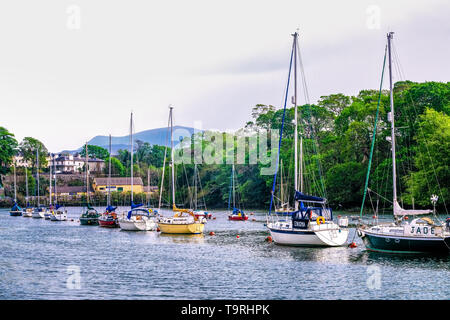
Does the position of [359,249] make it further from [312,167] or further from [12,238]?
[312,167]

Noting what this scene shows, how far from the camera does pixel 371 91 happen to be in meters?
118

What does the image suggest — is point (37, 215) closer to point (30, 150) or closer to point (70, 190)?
point (70, 190)

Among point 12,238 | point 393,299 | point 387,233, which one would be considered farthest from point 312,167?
point 393,299

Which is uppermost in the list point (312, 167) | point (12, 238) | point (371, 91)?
point (371, 91)

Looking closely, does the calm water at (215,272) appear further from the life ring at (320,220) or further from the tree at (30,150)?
the tree at (30,150)

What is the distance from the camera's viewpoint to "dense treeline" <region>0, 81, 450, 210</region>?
8094cm

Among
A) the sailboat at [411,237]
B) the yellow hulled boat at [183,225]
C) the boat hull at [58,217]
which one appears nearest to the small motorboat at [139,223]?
the yellow hulled boat at [183,225]

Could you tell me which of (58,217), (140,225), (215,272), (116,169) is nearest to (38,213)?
(58,217)

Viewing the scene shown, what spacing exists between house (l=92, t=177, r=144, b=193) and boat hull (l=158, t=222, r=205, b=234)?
101478 mm

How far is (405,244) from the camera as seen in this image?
1537 inches

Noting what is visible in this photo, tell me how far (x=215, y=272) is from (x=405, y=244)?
13.1m

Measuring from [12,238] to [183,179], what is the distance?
75.9m

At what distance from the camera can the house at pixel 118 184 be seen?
16448 centimetres
